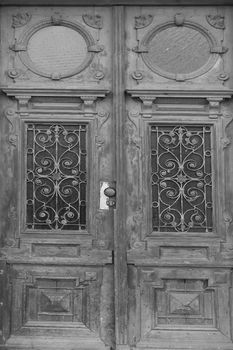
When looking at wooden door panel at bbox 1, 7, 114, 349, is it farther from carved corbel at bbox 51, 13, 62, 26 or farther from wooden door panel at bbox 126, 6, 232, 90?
wooden door panel at bbox 126, 6, 232, 90

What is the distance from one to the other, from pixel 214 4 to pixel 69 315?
3141 mm

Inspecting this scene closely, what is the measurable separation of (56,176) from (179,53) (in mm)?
1599

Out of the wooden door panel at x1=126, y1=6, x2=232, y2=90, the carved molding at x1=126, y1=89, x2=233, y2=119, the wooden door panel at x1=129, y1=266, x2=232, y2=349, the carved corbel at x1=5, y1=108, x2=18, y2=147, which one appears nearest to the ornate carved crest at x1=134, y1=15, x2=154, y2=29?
the wooden door panel at x1=126, y1=6, x2=232, y2=90

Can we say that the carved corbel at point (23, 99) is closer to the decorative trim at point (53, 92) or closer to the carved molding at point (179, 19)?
the decorative trim at point (53, 92)

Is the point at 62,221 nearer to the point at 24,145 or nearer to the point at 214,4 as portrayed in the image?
the point at 24,145

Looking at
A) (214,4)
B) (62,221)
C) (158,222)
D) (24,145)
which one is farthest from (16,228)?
(214,4)

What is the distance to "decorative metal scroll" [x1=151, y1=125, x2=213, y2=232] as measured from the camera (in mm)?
4883

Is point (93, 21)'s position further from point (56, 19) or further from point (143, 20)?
point (143, 20)

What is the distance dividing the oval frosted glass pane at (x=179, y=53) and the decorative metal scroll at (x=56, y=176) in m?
0.93

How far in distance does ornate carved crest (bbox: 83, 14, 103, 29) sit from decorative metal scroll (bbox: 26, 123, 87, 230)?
946 mm

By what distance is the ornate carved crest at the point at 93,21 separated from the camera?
5066 mm

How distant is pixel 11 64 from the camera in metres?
5.02

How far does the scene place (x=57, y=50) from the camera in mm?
5031

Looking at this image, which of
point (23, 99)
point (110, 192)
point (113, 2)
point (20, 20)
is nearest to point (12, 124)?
point (23, 99)
